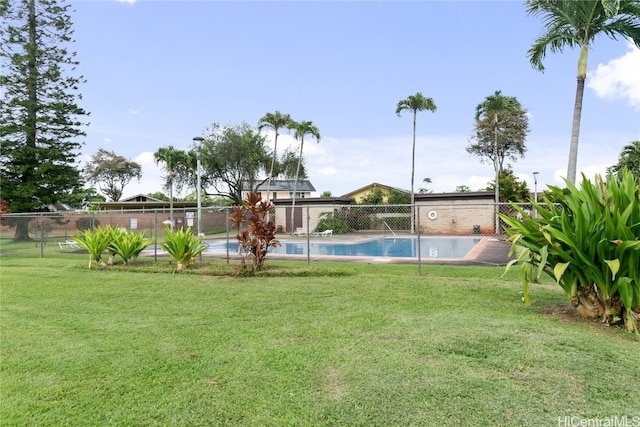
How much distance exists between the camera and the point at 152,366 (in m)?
3.14

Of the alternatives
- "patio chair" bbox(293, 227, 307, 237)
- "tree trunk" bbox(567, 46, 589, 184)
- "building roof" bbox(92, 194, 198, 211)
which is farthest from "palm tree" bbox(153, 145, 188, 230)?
"tree trunk" bbox(567, 46, 589, 184)

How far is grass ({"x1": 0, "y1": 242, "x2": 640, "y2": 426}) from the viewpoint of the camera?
94.2 inches

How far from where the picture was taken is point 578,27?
10.1 m

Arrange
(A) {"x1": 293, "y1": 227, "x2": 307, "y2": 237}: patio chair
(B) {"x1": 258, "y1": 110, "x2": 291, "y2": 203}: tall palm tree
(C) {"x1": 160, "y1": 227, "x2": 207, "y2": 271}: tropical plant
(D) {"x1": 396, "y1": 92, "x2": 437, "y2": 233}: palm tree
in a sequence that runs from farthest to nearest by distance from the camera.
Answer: (B) {"x1": 258, "y1": 110, "x2": 291, "y2": 203}: tall palm tree → (D) {"x1": 396, "y1": 92, "x2": 437, "y2": 233}: palm tree → (A) {"x1": 293, "y1": 227, "x2": 307, "y2": 237}: patio chair → (C) {"x1": 160, "y1": 227, "x2": 207, "y2": 271}: tropical plant

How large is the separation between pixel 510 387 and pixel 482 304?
2542 millimetres

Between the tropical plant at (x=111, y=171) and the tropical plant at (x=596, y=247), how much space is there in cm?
5587

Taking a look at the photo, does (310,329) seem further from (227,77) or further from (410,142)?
(410,142)

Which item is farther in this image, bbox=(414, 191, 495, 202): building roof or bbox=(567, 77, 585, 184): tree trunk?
bbox=(414, 191, 495, 202): building roof

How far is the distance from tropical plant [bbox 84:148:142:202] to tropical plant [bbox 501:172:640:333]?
55.9 m

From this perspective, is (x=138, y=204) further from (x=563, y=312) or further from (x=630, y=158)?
(x=630, y=158)

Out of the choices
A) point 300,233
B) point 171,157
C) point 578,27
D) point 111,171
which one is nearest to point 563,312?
point 578,27

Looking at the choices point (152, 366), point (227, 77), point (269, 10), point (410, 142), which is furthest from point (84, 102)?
point (152, 366)

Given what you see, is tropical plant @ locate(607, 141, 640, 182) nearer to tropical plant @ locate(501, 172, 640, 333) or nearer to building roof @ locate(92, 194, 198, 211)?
tropical plant @ locate(501, 172, 640, 333)

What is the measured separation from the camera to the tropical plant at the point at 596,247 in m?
3.64
